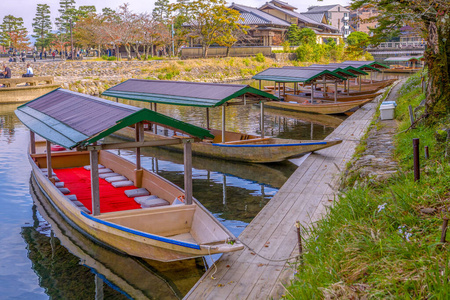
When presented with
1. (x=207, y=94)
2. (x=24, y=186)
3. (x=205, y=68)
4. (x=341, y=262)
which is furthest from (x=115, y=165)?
(x=205, y=68)

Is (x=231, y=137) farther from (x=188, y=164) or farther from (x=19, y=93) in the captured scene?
(x=19, y=93)

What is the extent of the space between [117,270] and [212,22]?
5253cm

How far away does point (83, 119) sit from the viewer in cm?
959

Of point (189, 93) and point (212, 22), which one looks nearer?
point (189, 93)

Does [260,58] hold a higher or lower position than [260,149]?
higher

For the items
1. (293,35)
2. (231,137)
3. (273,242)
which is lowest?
(273,242)

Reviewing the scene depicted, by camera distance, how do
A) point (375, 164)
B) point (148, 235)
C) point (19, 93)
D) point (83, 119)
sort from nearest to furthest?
point (148, 235) < point (83, 119) < point (375, 164) < point (19, 93)

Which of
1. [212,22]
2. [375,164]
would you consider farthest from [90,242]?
[212,22]

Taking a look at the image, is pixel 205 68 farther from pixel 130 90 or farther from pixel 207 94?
pixel 207 94

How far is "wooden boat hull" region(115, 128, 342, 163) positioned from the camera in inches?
595

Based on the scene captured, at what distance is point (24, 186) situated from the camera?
48.4ft

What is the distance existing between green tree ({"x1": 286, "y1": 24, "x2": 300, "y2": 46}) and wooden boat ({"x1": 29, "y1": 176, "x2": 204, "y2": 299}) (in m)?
66.6

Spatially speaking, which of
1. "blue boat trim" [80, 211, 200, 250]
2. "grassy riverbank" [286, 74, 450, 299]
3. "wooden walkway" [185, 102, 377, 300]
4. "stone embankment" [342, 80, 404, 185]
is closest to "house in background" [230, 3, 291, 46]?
"stone embankment" [342, 80, 404, 185]

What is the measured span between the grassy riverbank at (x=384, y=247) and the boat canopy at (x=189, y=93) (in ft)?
29.4
